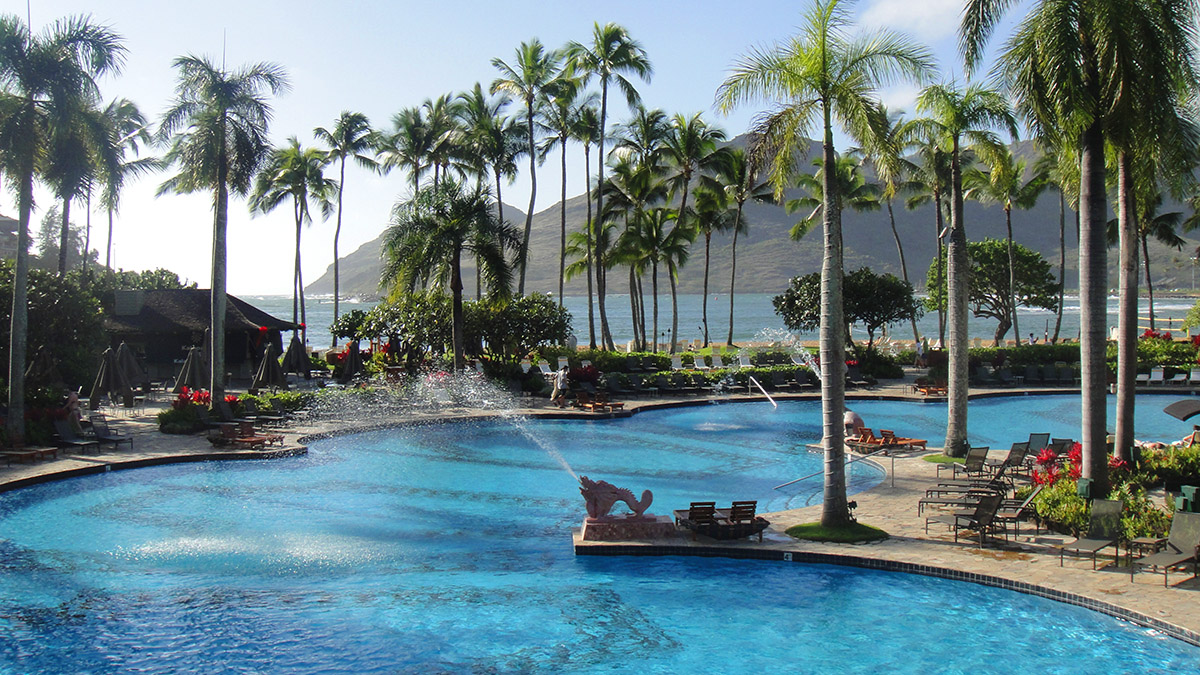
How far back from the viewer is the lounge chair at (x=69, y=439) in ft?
72.7

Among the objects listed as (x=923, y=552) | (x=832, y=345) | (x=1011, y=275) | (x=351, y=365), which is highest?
(x=1011, y=275)

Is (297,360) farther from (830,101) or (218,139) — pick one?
(830,101)

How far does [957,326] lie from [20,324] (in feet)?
75.0

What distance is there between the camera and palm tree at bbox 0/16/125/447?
22.6m

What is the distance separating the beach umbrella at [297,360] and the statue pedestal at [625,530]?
25.4m

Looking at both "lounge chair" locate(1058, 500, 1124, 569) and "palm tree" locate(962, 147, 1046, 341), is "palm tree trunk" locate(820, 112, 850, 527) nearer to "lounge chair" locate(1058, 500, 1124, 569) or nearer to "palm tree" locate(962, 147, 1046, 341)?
"lounge chair" locate(1058, 500, 1124, 569)

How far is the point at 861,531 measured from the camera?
14.7m

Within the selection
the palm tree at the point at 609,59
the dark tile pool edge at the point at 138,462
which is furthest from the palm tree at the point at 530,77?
the dark tile pool edge at the point at 138,462

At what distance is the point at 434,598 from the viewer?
12727 mm

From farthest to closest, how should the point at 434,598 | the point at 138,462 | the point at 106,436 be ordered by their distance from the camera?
the point at 106,436, the point at 138,462, the point at 434,598

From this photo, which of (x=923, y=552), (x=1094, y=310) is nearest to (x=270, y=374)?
(x=923, y=552)

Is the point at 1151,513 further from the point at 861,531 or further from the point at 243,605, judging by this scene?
the point at 243,605

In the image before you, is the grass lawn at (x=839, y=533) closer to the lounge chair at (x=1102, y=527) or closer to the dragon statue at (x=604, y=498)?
the dragon statue at (x=604, y=498)

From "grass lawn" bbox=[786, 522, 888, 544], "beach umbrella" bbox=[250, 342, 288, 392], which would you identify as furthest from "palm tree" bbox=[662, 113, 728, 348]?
"grass lawn" bbox=[786, 522, 888, 544]
